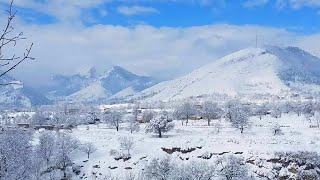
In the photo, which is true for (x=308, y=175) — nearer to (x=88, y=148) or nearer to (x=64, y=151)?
(x=88, y=148)

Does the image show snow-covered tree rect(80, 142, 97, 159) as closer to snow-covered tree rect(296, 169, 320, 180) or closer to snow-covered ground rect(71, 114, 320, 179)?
snow-covered ground rect(71, 114, 320, 179)

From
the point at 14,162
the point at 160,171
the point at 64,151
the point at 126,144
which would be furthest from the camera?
the point at 126,144

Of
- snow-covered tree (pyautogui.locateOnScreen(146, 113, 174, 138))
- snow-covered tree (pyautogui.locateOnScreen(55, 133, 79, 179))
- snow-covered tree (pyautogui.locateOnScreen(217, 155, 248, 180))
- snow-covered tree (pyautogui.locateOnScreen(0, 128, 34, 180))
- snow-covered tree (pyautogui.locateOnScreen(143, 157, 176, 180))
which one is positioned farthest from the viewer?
snow-covered tree (pyautogui.locateOnScreen(146, 113, 174, 138))

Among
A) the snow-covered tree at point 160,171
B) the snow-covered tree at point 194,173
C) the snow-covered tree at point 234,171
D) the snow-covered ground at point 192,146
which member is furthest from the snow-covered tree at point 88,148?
the snow-covered tree at point 234,171

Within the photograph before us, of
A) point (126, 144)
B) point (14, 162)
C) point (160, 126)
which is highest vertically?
point (160, 126)

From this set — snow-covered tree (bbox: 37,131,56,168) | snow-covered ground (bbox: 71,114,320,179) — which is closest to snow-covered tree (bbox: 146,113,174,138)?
snow-covered ground (bbox: 71,114,320,179)

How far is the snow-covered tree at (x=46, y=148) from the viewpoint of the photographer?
9231cm

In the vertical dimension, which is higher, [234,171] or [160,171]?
[234,171]

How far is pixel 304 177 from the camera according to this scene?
83.1 metres

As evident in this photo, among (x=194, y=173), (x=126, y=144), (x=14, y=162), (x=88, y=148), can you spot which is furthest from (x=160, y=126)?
(x=14, y=162)

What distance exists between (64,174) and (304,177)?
45.8m

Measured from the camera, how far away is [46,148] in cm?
9550

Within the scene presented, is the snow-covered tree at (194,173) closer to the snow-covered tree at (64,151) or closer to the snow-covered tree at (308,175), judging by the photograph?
the snow-covered tree at (308,175)

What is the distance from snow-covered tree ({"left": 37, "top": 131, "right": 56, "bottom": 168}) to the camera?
303 ft
